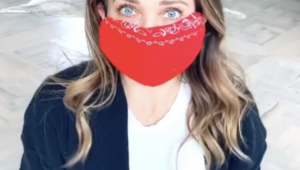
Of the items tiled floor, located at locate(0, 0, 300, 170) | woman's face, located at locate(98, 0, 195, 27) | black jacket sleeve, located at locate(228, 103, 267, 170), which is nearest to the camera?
woman's face, located at locate(98, 0, 195, 27)

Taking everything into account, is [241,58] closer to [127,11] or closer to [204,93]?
[204,93]

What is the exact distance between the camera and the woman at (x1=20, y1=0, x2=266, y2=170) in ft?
3.19

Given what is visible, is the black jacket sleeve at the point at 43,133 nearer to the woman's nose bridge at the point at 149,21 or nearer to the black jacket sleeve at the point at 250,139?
the woman's nose bridge at the point at 149,21

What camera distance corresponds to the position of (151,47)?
96 centimetres

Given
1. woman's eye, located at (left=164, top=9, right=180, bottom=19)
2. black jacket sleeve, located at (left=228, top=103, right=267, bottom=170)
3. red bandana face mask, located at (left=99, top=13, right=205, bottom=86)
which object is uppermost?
woman's eye, located at (left=164, top=9, right=180, bottom=19)

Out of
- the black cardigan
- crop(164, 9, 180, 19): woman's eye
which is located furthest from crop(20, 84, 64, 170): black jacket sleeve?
crop(164, 9, 180, 19): woman's eye

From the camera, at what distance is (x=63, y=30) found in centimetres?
270

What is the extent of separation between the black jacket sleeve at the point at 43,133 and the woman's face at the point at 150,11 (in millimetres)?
209

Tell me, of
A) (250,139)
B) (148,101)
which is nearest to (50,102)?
(148,101)

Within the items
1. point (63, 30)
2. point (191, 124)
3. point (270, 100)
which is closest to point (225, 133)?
point (191, 124)

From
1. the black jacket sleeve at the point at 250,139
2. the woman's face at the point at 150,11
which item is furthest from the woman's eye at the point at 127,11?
the black jacket sleeve at the point at 250,139

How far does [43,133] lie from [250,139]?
1.36ft

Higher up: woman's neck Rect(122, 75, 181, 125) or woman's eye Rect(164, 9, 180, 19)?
woman's eye Rect(164, 9, 180, 19)

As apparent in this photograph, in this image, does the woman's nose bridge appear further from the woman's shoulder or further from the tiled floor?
the tiled floor
